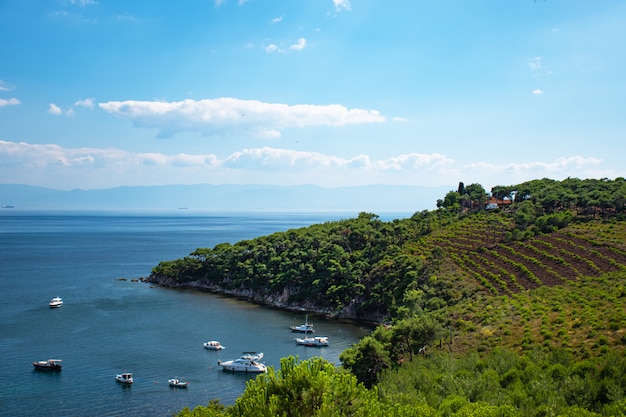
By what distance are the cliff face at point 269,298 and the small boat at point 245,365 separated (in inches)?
1133

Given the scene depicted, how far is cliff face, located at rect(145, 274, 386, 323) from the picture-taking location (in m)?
85.2

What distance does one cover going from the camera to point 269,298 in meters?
97.9

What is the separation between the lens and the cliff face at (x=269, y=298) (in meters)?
85.2

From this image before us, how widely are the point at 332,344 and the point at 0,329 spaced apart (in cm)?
5135

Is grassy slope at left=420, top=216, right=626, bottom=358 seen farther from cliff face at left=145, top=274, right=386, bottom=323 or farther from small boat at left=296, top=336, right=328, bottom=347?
small boat at left=296, top=336, right=328, bottom=347

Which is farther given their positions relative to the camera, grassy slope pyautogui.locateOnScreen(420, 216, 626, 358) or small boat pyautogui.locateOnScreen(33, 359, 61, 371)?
small boat pyautogui.locateOnScreen(33, 359, 61, 371)

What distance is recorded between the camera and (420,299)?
6738 centimetres

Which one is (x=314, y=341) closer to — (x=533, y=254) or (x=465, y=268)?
(x=465, y=268)

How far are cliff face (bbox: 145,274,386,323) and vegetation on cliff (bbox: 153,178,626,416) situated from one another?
55 centimetres

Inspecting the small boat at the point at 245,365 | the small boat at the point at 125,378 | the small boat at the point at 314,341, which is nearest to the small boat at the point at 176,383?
the small boat at the point at 125,378

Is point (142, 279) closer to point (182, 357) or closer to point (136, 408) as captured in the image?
point (182, 357)

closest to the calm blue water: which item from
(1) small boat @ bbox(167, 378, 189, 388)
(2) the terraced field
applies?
(1) small boat @ bbox(167, 378, 189, 388)

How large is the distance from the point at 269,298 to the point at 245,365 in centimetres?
4107

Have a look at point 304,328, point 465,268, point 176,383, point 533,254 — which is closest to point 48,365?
point 176,383
